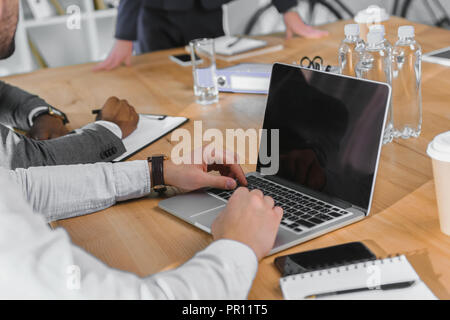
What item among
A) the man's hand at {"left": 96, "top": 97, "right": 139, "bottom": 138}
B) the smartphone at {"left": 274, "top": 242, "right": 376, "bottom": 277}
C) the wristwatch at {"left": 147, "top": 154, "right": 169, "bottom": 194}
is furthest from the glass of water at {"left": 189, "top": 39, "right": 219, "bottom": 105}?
the smartphone at {"left": 274, "top": 242, "right": 376, "bottom": 277}

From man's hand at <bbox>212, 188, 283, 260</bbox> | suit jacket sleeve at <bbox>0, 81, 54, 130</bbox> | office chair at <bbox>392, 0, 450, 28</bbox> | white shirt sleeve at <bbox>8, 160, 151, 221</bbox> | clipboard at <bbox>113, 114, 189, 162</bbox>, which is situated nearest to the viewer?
man's hand at <bbox>212, 188, 283, 260</bbox>

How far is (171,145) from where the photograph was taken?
135 cm

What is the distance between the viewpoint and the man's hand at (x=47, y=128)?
5.00ft

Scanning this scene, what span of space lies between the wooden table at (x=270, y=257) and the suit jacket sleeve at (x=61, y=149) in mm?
79

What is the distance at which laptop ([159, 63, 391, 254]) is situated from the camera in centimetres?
90

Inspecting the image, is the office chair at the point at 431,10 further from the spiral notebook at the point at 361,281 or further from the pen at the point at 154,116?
the spiral notebook at the point at 361,281

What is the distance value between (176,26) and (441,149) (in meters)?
1.77

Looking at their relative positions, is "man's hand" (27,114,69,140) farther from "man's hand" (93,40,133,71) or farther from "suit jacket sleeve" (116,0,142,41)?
"suit jacket sleeve" (116,0,142,41)

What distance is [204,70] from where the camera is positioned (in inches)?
66.8

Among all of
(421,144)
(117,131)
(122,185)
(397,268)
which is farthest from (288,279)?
(117,131)

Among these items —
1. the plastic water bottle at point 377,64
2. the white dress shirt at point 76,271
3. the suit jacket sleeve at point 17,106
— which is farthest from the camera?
the suit jacket sleeve at point 17,106

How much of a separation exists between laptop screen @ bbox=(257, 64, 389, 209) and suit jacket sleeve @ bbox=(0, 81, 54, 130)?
88cm

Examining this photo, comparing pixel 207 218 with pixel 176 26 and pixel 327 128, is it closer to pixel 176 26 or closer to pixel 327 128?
pixel 327 128

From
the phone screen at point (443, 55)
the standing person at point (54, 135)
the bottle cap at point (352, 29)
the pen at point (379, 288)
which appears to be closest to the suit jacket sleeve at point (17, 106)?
the standing person at point (54, 135)
